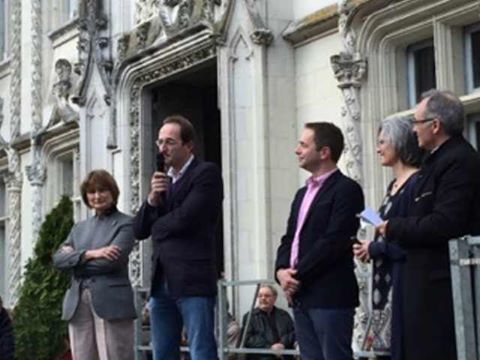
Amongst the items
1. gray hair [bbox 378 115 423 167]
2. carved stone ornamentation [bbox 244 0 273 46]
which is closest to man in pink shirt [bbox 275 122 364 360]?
gray hair [bbox 378 115 423 167]

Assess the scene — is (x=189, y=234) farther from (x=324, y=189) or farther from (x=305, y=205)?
(x=324, y=189)

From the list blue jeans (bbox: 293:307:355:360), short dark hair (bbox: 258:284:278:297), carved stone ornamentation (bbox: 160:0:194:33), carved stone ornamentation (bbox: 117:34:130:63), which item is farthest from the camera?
carved stone ornamentation (bbox: 117:34:130:63)

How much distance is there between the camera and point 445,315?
5.53 m

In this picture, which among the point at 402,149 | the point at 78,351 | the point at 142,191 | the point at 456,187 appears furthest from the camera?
the point at 142,191

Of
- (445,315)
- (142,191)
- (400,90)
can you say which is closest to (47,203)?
(142,191)

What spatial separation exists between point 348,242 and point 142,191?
26.6ft

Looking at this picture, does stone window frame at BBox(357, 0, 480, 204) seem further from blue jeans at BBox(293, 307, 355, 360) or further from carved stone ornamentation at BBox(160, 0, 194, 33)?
blue jeans at BBox(293, 307, 355, 360)

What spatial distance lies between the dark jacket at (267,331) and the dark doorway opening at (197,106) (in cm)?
391

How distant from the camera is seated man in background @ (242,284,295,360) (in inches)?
388

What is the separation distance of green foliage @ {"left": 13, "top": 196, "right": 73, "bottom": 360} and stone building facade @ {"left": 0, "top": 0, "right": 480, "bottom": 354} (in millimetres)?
735

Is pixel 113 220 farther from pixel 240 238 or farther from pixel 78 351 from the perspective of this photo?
pixel 240 238

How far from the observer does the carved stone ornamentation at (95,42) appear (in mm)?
14906

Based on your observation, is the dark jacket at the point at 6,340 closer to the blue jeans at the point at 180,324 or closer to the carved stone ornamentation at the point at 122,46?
the blue jeans at the point at 180,324

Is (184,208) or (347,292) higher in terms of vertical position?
(184,208)
